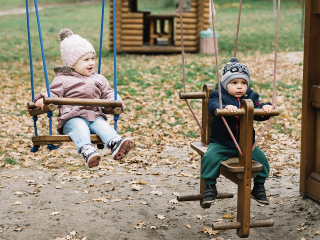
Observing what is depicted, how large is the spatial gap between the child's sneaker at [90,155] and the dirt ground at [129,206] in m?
1.02

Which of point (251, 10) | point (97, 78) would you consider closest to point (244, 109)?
point (97, 78)

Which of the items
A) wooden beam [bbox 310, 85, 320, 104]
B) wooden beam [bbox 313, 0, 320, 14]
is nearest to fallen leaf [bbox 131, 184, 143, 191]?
wooden beam [bbox 310, 85, 320, 104]

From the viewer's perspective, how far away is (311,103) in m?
5.31

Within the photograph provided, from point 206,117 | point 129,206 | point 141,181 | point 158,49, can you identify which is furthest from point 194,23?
point 206,117

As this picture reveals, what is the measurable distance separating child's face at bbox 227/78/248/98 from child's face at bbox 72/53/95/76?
4.29 feet

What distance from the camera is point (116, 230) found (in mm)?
4961

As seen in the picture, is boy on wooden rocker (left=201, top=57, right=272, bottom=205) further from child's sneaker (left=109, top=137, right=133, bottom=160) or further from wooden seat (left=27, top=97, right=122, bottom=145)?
wooden seat (left=27, top=97, right=122, bottom=145)

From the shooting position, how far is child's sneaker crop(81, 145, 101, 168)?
410 centimetres

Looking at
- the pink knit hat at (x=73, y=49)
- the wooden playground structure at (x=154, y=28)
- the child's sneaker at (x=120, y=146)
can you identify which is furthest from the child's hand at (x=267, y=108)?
the wooden playground structure at (x=154, y=28)

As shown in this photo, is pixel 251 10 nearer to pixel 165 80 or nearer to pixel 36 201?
pixel 165 80

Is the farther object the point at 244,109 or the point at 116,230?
the point at 116,230

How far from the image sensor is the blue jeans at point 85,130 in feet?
13.9

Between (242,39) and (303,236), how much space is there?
1610 cm

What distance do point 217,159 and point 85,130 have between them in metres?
1.16
